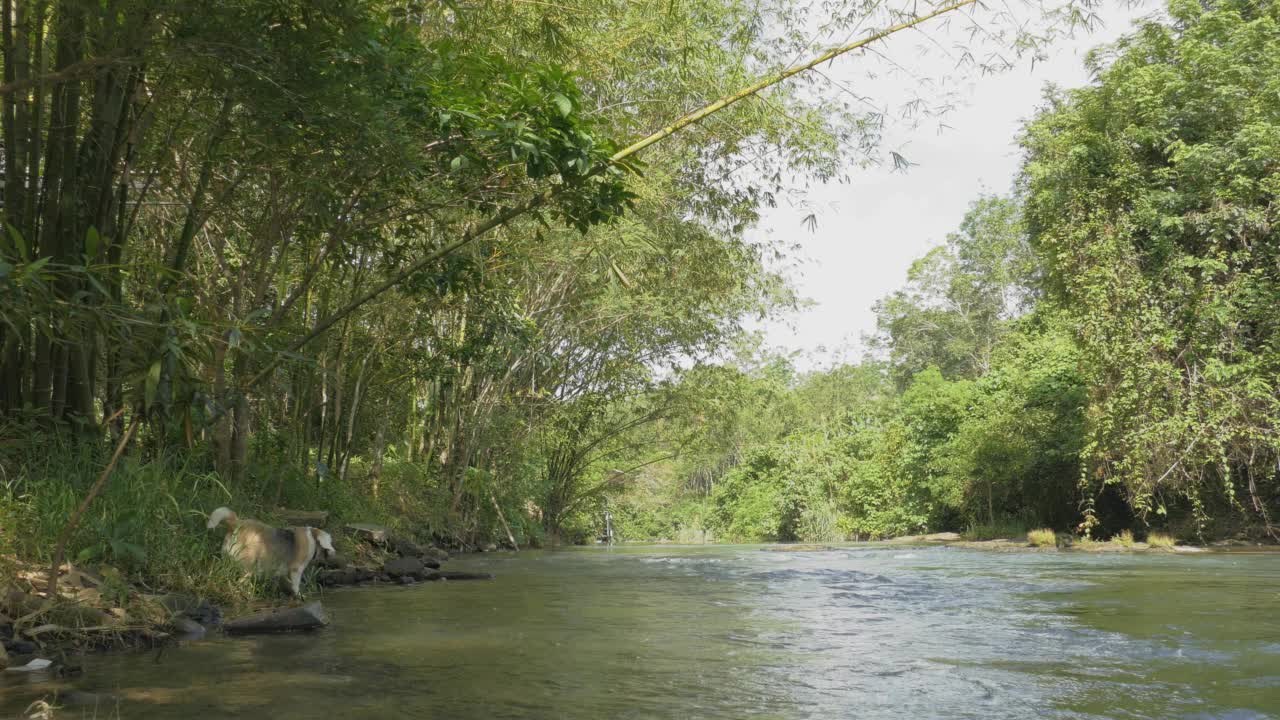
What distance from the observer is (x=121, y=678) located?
316 cm

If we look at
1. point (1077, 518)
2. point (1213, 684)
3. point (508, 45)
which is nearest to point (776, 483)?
point (1077, 518)

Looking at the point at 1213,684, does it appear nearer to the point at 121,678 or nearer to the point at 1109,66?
the point at 121,678

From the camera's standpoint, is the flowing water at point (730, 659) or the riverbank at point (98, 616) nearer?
the flowing water at point (730, 659)

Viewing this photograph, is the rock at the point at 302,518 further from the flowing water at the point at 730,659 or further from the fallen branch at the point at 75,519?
the fallen branch at the point at 75,519

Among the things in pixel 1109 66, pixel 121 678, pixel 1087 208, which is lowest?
pixel 121 678

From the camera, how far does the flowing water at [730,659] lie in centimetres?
280

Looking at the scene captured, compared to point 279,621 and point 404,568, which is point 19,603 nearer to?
point 279,621

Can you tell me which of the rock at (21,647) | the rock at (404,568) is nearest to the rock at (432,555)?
the rock at (404,568)

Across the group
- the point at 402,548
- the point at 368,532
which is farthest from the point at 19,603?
the point at 402,548

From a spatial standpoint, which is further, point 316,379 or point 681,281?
point 681,281

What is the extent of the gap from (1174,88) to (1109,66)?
1664mm

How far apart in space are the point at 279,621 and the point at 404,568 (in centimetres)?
347

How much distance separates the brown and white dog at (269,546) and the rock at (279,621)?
1.98 ft

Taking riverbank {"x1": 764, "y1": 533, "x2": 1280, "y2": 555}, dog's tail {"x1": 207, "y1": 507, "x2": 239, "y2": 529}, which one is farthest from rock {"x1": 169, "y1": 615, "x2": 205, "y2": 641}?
riverbank {"x1": 764, "y1": 533, "x2": 1280, "y2": 555}
